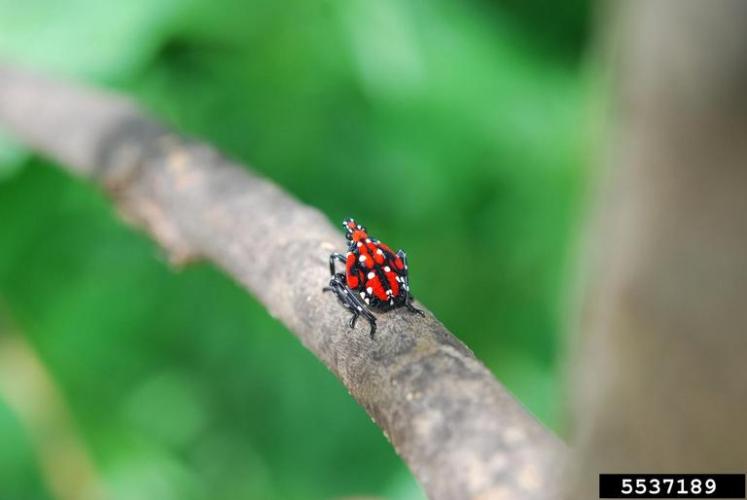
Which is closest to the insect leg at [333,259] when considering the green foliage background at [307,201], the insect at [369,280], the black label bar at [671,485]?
the insect at [369,280]

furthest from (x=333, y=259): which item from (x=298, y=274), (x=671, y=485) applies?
(x=671, y=485)

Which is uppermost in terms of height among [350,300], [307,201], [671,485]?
[307,201]

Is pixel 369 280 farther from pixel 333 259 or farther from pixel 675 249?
pixel 675 249

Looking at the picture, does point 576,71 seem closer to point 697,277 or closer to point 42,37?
point 42,37

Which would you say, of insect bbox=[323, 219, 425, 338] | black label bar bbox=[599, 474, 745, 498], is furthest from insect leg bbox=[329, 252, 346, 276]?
black label bar bbox=[599, 474, 745, 498]

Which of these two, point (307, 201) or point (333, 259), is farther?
point (307, 201)

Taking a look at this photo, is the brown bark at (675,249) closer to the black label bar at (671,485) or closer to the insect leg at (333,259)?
the black label bar at (671,485)

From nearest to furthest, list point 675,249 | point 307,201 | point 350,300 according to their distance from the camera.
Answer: point 675,249, point 350,300, point 307,201
